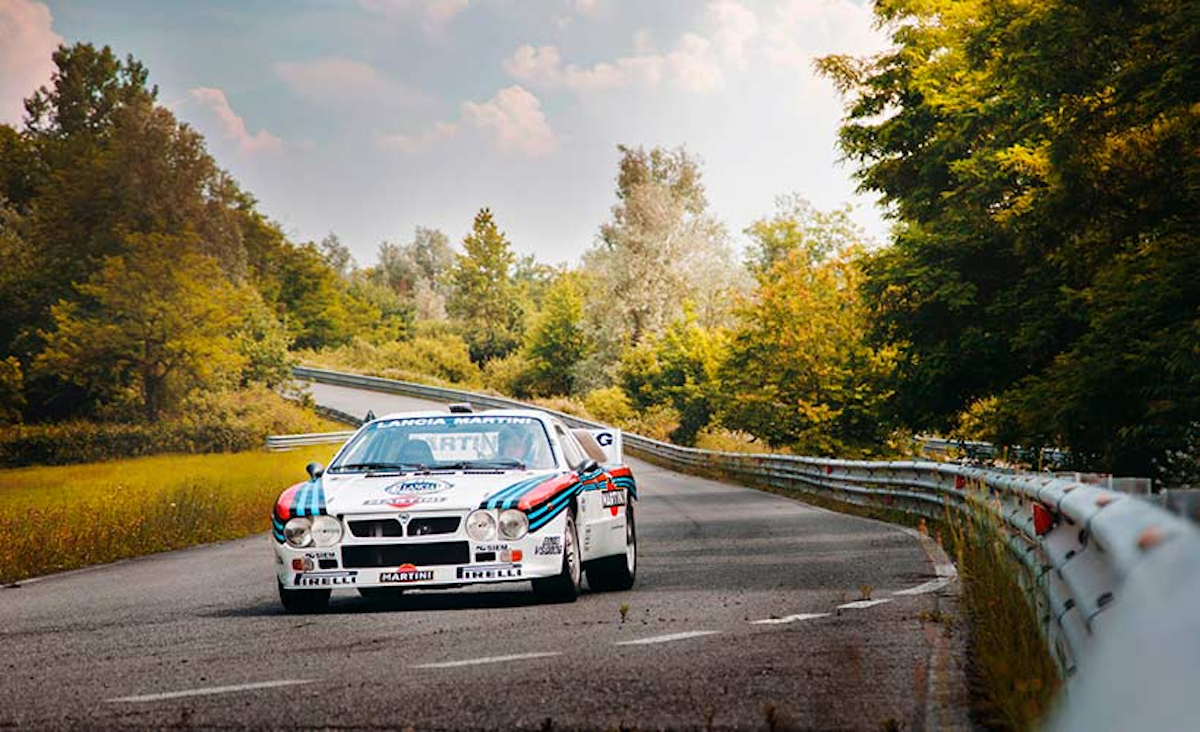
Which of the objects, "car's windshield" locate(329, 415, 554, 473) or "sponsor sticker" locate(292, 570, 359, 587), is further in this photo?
"car's windshield" locate(329, 415, 554, 473)

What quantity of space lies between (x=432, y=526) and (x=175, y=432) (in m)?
57.5

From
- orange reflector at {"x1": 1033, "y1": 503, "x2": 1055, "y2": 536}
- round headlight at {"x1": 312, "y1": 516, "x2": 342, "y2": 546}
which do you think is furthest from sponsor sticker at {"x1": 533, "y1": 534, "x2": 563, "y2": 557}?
orange reflector at {"x1": 1033, "y1": 503, "x2": 1055, "y2": 536}

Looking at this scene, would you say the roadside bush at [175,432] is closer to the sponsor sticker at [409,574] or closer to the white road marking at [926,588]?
the sponsor sticker at [409,574]

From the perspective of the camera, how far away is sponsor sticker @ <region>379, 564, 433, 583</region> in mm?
11242

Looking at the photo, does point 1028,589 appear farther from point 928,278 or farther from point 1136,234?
point 928,278

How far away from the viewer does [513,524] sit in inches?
447

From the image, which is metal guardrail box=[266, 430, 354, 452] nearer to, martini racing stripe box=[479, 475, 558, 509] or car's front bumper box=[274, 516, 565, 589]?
martini racing stripe box=[479, 475, 558, 509]

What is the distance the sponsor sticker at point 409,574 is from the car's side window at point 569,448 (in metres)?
1.80

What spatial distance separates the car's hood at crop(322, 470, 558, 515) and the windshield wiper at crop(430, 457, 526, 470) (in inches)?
5.1

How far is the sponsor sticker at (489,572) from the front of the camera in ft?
37.0

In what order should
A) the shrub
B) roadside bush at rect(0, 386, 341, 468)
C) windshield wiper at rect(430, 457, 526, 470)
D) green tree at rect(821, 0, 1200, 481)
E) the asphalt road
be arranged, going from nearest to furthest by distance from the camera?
1. the asphalt road
2. windshield wiper at rect(430, 457, 526, 470)
3. green tree at rect(821, 0, 1200, 481)
4. roadside bush at rect(0, 386, 341, 468)
5. the shrub

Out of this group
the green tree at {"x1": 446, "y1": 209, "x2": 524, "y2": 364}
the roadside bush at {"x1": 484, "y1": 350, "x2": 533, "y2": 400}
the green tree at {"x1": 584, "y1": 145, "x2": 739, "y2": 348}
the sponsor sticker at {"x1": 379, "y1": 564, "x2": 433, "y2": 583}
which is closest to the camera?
the sponsor sticker at {"x1": 379, "y1": 564, "x2": 433, "y2": 583}

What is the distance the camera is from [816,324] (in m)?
49.6

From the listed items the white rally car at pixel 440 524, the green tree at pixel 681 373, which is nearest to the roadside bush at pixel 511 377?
the green tree at pixel 681 373
